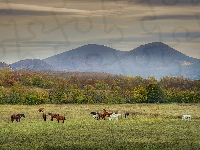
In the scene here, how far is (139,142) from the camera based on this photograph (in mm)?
29531

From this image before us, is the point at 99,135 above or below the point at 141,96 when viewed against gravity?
below

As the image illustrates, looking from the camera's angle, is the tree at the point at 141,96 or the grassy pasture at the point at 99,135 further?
the tree at the point at 141,96

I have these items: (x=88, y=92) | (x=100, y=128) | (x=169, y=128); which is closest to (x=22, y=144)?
(x=100, y=128)

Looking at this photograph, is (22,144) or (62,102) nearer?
(22,144)

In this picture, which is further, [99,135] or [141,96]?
[141,96]

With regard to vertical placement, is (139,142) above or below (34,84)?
below

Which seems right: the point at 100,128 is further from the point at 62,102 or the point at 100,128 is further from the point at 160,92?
the point at 160,92

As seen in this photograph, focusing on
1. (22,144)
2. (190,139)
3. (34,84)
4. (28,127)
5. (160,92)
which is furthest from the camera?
(34,84)

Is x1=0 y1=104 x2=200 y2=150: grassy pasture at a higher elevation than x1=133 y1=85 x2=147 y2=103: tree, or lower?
lower

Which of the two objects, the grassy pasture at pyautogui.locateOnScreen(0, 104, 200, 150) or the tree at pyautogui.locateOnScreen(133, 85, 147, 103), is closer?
the grassy pasture at pyautogui.locateOnScreen(0, 104, 200, 150)

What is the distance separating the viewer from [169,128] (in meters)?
37.6

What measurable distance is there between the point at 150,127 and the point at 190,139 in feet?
25.5

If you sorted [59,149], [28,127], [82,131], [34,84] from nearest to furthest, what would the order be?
[59,149] < [82,131] < [28,127] < [34,84]

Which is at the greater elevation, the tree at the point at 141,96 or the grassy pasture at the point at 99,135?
the tree at the point at 141,96
